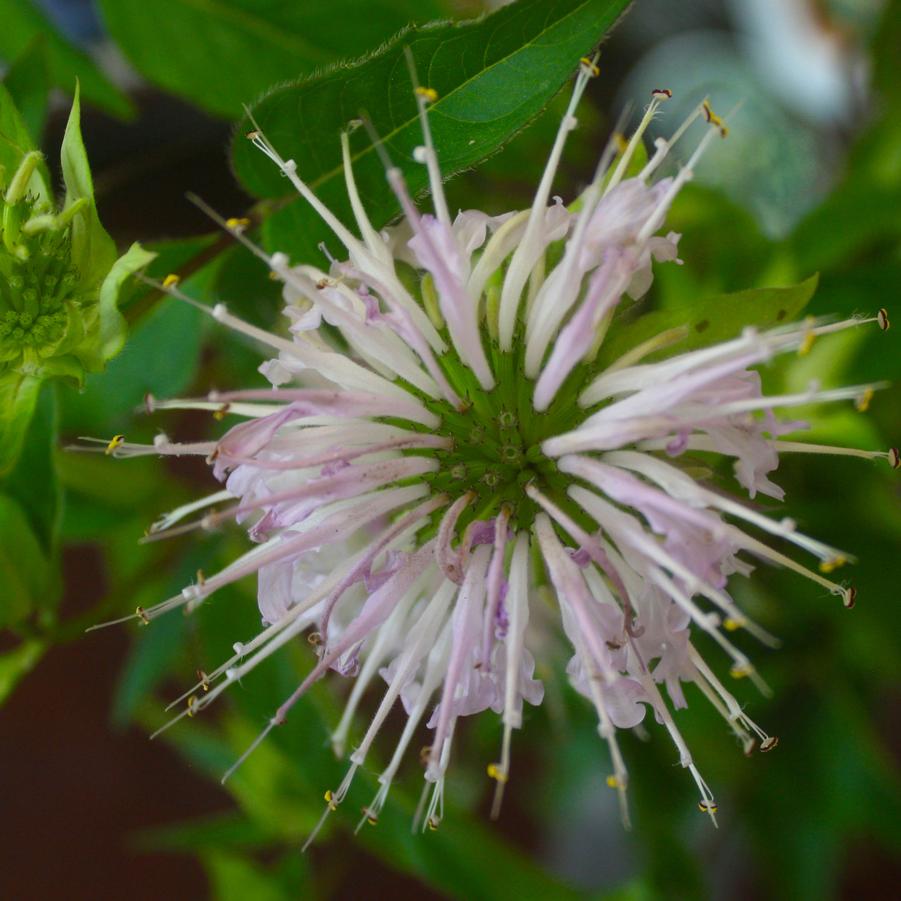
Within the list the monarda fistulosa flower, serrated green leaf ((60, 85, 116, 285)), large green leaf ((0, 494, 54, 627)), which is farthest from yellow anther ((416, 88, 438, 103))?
large green leaf ((0, 494, 54, 627))

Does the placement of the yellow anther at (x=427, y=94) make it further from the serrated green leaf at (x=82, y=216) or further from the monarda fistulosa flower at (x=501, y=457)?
the serrated green leaf at (x=82, y=216)

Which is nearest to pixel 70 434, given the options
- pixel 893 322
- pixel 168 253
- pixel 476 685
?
pixel 168 253

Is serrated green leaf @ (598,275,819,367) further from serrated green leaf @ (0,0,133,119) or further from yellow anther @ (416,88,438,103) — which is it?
serrated green leaf @ (0,0,133,119)

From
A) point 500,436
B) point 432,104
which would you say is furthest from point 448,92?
point 500,436

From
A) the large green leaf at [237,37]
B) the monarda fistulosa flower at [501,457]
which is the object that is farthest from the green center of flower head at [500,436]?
the large green leaf at [237,37]

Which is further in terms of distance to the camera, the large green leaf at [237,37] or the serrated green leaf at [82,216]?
the large green leaf at [237,37]

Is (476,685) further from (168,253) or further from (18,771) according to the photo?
(18,771)
